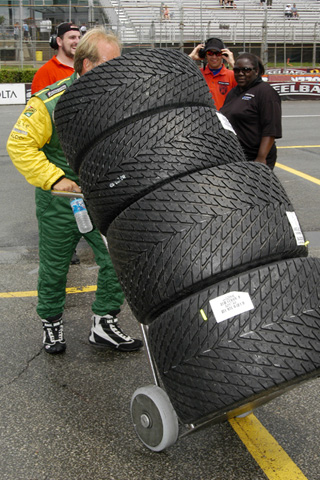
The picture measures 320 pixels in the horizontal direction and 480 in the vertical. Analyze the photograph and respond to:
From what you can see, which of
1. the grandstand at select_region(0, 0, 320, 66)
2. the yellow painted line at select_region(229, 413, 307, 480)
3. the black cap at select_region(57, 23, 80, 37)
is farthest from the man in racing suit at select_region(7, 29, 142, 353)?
the grandstand at select_region(0, 0, 320, 66)

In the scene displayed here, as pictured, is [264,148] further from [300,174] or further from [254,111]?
[300,174]

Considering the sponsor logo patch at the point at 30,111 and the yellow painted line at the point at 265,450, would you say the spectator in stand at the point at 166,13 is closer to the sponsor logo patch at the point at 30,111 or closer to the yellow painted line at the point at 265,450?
the sponsor logo patch at the point at 30,111

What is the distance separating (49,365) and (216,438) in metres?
1.24

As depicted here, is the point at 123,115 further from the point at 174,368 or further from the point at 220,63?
the point at 220,63

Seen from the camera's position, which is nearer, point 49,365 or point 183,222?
point 183,222

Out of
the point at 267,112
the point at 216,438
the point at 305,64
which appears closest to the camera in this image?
the point at 216,438

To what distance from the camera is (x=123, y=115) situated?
242cm

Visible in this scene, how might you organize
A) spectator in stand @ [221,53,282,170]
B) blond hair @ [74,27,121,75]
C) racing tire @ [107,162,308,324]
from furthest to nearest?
spectator in stand @ [221,53,282,170] → blond hair @ [74,27,121,75] → racing tire @ [107,162,308,324]

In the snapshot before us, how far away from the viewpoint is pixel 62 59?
618cm

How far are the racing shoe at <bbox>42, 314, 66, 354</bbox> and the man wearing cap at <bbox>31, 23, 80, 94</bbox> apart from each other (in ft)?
10.1

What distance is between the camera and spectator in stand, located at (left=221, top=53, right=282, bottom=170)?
5141 millimetres

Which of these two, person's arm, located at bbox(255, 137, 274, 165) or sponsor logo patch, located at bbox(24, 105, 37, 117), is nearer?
sponsor logo patch, located at bbox(24, 105, 37, 117)

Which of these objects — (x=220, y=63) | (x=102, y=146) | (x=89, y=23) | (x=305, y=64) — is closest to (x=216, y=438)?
(x=102, y=146)

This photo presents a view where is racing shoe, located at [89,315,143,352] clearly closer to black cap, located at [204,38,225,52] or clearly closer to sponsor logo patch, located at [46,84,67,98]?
sponsor logo patch, located at [46,84,67,98]
